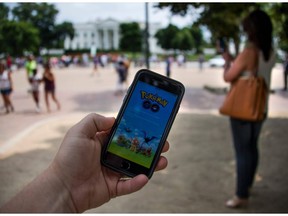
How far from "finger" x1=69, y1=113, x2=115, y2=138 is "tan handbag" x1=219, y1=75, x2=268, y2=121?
168 cm

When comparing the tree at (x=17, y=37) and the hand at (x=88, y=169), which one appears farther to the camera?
the tree at (x=17, y=37)

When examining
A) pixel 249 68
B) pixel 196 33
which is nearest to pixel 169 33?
pixel 249 68

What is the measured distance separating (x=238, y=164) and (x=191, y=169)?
1.21m

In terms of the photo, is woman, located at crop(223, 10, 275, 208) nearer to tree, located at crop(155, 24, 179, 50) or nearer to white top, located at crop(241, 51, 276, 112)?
white top, located at crop(241, 51, 276, 112)

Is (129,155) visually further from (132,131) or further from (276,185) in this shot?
(276,185)

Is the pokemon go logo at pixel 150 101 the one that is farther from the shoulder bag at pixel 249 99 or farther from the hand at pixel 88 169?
the shoulder bag at pixel 249 99

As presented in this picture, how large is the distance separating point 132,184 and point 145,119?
0.32 metres

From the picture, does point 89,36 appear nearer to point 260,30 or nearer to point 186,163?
point 186,163

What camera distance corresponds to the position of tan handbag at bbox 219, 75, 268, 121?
2977 millimetres

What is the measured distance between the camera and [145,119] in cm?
164

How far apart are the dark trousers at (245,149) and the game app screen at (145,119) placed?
5.16ft

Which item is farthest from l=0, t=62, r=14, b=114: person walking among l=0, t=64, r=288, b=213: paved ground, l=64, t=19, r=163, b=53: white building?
l=64, t=19, r=163, b=53: white building

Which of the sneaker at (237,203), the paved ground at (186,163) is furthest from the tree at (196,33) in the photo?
the sneaker at (237,203)

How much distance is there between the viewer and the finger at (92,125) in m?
1.59
